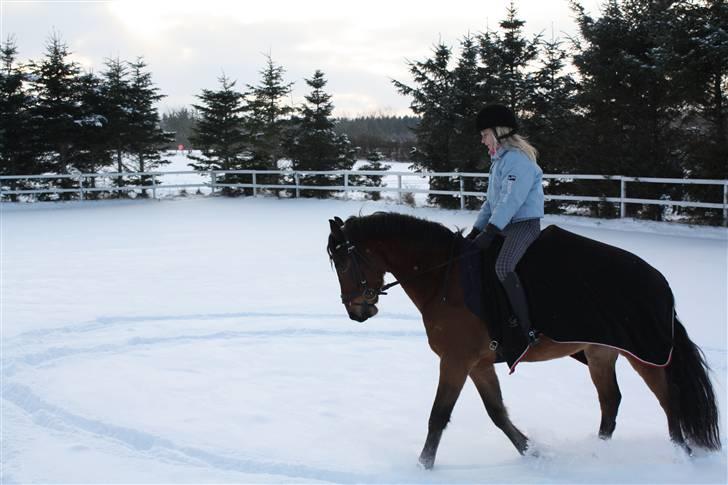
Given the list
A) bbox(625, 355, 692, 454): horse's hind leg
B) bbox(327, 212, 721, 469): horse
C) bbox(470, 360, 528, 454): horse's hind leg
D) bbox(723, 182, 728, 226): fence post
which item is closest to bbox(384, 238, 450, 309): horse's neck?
bbox(327, 212, 721, 469): horse

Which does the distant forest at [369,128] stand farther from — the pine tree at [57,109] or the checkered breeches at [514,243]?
the checkered breeches at [514,243]

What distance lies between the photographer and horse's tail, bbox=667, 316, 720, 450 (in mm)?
4070

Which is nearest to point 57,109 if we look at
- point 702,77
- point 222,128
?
point 222,128

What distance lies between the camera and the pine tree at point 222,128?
26875 mm

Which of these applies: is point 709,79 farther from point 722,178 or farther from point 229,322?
point 229,322

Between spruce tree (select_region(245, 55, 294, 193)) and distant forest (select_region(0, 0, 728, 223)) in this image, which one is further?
spruce tree (select_region(245, 55, 294, 193))

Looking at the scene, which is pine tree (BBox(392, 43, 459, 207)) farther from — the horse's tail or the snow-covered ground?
the horse's tail

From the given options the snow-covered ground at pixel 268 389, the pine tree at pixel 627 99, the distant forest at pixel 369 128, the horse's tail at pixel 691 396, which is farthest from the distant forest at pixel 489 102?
the distant forest at pixel 369 128

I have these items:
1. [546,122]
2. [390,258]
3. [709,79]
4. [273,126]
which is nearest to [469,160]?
[546,122]

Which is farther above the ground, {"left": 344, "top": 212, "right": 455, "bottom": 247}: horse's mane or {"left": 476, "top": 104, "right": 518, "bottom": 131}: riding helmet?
{"left": 476, "top": 104, "right": 518, "bottom": 131}: riding helmet

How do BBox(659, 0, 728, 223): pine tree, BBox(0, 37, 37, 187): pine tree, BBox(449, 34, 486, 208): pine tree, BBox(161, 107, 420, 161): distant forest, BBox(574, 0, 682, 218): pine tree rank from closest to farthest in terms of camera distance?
BBox(659, 0, 728, 223): pine tree → BBox(574, 0, 682, 218): pine tree → BBox(449, 34, 486, 208): pine tree → BBox(0, 37, 37, 187): pine tree → BBox(161, 107, 420, 161): distant forest

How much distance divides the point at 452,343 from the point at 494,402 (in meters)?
0.55

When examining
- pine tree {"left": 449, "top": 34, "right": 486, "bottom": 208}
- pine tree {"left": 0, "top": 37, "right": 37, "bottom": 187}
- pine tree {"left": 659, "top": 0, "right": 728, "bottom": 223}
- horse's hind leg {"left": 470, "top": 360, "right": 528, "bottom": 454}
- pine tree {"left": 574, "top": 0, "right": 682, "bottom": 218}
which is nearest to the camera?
horse's hind leg {"left": 470, "top": 360, "right": 528, "bottom": 454}

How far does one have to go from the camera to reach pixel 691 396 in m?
4.10
